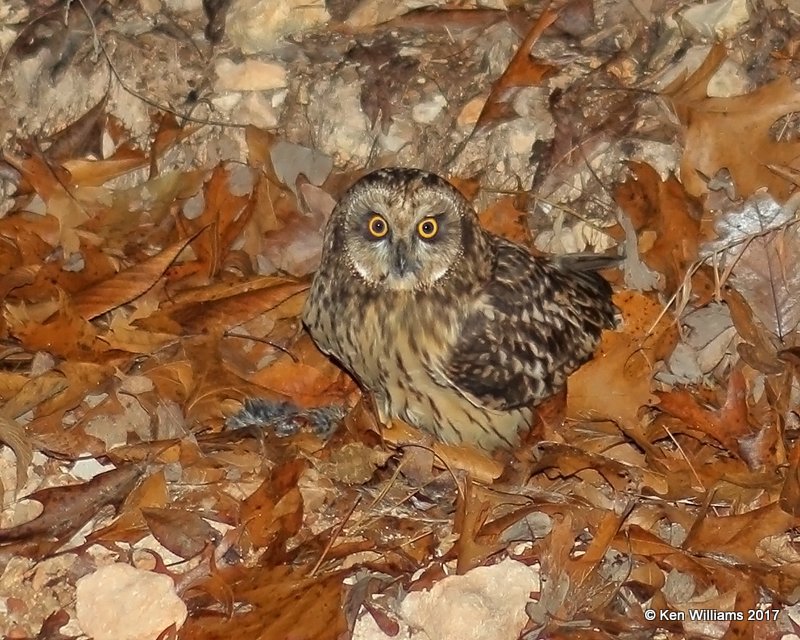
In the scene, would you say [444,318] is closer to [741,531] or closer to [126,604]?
[741,531]

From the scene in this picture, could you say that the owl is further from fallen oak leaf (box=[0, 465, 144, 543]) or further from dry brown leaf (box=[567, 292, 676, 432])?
fallen oak leaf (box=[0, 465, 144, 543])

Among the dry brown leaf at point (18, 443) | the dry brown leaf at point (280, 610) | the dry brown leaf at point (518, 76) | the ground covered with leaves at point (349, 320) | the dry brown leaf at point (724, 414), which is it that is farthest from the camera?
the dry brown leaf at point (518, 76)

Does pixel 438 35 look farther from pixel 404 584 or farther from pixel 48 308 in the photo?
pixel 404 584

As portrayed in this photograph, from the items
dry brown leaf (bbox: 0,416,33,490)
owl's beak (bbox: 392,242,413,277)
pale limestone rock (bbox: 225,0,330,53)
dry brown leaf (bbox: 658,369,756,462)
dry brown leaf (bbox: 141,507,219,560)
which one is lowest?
dry brown leaf (bbox: 658,369,756,462)

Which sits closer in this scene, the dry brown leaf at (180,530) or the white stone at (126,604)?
the white stone at (126,604)

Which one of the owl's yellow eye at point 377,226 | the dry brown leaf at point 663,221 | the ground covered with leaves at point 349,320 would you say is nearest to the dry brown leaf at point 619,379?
the ground covered with leaves at point 349,320

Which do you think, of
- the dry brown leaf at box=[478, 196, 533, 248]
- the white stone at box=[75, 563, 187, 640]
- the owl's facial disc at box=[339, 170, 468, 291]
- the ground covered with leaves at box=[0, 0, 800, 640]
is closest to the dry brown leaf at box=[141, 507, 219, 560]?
the ground covered with leaves at box=[0, 0, 800, 640]

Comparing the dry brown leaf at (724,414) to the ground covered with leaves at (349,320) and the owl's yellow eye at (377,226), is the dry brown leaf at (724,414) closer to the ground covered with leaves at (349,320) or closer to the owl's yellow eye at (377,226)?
the ground covered with leaves at (349,320)

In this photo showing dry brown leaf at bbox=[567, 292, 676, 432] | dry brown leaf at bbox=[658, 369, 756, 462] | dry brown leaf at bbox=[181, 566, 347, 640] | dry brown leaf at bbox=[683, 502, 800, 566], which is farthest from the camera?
dry brown leaf at bbox=[567, 292, 676, 432]

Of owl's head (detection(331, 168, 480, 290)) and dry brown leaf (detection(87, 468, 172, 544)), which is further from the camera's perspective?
owl's head (detection(331, 168, 480, 290))
